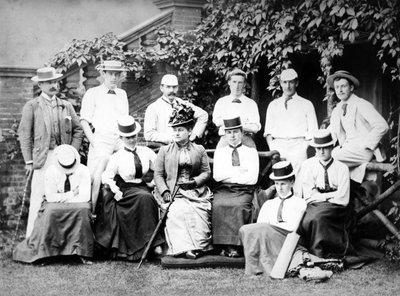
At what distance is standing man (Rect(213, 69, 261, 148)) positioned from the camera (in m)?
9.56

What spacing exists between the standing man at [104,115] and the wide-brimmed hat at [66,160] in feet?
1.74

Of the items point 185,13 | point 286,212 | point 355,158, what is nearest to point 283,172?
point 286,212

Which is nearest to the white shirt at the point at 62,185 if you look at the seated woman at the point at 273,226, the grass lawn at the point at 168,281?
the grass lawn at the point at 168,281

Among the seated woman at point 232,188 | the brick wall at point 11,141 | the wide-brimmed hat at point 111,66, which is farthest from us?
the brick wall at point 11,141

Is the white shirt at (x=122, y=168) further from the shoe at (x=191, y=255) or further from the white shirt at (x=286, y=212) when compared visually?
the white shirt at (x=286, y=212)

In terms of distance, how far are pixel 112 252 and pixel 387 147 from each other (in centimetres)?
424

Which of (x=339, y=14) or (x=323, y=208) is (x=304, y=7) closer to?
(x=339, y=14)

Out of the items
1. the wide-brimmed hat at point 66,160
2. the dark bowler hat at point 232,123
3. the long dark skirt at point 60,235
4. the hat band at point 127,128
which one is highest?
the dark bowler hat at point 232,123

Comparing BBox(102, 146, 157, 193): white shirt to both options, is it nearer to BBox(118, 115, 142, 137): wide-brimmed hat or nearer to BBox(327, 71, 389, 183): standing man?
BBox(118, 115, 142, 137): wide-brimmed hat

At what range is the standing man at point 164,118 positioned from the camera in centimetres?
967

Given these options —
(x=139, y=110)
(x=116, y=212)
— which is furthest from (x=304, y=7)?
(x=116, y=212)

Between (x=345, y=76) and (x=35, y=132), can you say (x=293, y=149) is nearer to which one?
(x=345, y=76)

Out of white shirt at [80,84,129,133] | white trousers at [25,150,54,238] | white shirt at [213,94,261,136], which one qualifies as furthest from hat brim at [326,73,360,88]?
white trousers at [25,150,54,238]

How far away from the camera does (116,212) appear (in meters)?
8.84
